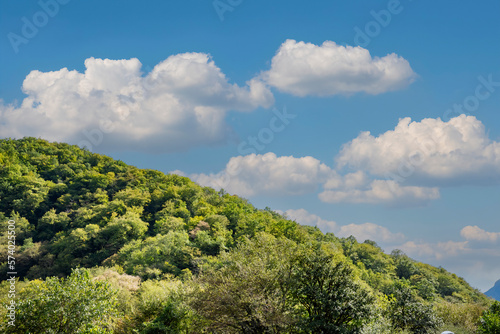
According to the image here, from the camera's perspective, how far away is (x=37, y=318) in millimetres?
25828

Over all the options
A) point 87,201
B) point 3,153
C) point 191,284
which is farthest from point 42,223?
point 191,284

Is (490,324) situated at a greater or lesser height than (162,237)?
lesser

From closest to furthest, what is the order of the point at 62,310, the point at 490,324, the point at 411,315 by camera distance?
1. the point at 62,310
2. the point at 490,324
3. the point at 411,315

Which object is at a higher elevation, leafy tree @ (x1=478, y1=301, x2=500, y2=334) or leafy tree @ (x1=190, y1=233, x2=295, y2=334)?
leafy tree @ (x1=478, y1=301, x2=500, y2=334)

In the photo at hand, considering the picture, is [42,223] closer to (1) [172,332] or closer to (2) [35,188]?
(2) [35,188]

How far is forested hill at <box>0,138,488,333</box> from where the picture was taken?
31.6 m

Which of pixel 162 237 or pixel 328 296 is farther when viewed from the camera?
pixel 162 237

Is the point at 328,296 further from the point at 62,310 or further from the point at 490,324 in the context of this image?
the point at 62,310

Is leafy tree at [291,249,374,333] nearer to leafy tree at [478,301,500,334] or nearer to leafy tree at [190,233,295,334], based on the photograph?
leafy tree at [190,233,295,334]

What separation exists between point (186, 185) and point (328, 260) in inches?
2769

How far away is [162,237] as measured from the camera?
65.1 meters

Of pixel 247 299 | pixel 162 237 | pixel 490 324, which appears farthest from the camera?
pixel 162 237

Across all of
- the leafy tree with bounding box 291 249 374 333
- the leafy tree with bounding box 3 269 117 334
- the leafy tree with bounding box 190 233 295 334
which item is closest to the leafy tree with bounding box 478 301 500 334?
the leafy tree with bounding box 291 249 374 333

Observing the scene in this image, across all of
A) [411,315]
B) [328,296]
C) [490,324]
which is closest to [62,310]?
[328,296]
